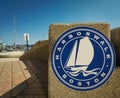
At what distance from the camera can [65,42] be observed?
2.17 m

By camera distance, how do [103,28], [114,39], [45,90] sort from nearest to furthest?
[103,28]
[114,39]
[45,90]

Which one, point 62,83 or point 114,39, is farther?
point 114,39

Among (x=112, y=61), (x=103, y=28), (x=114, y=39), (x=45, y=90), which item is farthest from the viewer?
(x=45, y=90)

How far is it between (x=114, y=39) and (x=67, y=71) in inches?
33.0

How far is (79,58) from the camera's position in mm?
2205

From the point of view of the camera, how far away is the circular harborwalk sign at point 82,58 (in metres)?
2.15

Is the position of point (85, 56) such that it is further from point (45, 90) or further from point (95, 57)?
point (45, 90)

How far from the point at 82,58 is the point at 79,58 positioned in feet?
0.11

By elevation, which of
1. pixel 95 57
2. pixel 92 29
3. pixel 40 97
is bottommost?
pixel 40 97

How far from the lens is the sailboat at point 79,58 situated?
2.19 m

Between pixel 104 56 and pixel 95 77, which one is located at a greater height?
pixel 104 56

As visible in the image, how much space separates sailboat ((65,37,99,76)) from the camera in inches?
86.1

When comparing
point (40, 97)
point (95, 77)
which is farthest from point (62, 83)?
point (40, 97)

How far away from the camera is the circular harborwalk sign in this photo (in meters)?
2.15
